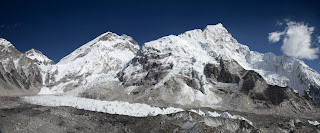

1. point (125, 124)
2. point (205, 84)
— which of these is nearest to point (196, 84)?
point (205, 84)

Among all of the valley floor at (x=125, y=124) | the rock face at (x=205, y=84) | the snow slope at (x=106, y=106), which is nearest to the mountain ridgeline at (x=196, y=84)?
the rock face at (x=205, y=84)

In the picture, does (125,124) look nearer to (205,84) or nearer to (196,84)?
(196,84)

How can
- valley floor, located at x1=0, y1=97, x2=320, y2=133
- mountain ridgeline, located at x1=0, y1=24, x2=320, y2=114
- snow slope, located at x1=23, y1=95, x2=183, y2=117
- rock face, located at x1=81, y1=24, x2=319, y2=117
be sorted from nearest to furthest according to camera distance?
1. valley floor, located at x1=0, y1=97, x2=320, y2=133
2. snow slope, located at x1=23, y1=95, x2=183, y2=117
3. rock face, located at x1=81, y1=24, x2=319, y2=117
4. mountain ridgeline, located at x1=0, y1=24, x2=320, y2=114

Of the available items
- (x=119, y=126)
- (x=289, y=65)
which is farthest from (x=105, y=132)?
(x=289, y=65)

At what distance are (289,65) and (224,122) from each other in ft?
507

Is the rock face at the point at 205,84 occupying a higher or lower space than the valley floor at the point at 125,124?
higher

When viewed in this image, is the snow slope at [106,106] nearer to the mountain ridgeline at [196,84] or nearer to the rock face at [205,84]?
the mountain ridgeline at [196,84]

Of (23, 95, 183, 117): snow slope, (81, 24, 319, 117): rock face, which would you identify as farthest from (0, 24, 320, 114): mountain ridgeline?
(23, 95, 183, 117): snow slope

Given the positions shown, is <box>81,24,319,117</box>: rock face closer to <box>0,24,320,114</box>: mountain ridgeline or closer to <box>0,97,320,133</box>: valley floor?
<box>0,24,320,114</box>: mountain ridgeline

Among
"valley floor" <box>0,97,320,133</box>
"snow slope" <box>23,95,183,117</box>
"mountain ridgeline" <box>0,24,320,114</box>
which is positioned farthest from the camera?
"mountain ridgeline" <box>0,24,320,114</box>

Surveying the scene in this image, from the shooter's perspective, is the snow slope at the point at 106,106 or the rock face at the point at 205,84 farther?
the rock face at the point at 205,84

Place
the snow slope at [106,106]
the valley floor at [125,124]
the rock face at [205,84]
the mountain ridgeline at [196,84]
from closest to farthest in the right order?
the valley floor at [125,124], the snow slope at [106,106], the rock face at [205,84], the mountain ridgeline at [196,84]

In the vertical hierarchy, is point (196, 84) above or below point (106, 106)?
above

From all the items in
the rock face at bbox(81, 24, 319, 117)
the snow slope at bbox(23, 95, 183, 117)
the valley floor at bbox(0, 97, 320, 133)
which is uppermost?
the rock face at bbox(81, 24, 319, 117)
